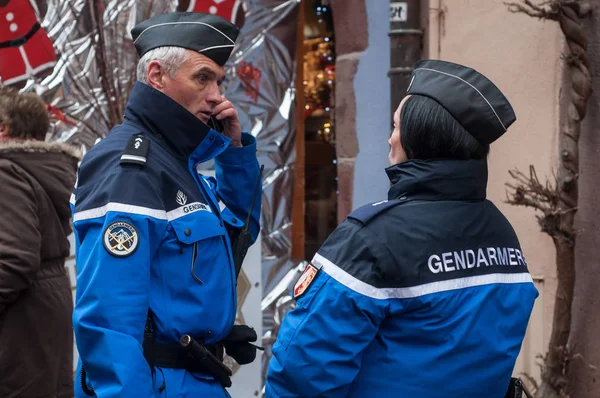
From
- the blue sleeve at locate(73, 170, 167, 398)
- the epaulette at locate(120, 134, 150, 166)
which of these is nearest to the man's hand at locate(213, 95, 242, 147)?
the epaulette at locate(120, 134, 150, 166)

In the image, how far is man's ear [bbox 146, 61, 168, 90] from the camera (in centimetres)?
250

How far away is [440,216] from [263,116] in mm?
3548

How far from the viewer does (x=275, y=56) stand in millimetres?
5504

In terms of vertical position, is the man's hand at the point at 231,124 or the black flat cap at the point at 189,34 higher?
the black flat cap at the point at 189,34

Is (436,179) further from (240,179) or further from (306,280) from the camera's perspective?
(240,179)

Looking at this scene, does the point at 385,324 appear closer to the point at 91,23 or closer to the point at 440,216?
the point at 440,216

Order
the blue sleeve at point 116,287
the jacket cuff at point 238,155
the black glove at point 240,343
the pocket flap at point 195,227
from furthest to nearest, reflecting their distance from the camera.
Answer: the jacket cuff at point 238,155, the black glove at point 240,343, the pocket flap at point 195,227, the blue sleeve at point 116,287

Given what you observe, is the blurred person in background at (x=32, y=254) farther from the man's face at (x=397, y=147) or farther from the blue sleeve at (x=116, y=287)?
the man's face at (x=397, y=147)

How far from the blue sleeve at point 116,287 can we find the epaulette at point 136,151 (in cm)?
3

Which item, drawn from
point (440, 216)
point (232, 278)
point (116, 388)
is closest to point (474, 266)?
point (440, 216)

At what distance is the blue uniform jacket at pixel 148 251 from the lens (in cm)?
211

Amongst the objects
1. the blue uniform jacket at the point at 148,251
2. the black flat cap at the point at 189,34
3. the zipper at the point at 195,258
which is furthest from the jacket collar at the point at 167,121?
the zipper at the point at 195,258

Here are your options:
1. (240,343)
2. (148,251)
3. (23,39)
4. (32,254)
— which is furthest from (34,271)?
(23,39)

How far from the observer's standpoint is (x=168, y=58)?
2492mm
